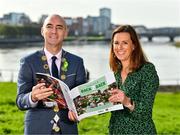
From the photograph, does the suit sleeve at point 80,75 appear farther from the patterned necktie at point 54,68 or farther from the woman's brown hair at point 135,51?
the woman's brown hair at point 135,51

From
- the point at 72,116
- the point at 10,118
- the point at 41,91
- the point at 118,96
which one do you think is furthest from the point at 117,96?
the point at 10,118

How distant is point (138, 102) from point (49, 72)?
775mm

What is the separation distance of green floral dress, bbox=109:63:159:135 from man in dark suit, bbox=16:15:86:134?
1.20ft

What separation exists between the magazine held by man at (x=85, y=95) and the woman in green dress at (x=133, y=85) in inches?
5.9

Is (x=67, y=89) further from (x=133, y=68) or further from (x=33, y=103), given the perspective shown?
(x=133, y=68)

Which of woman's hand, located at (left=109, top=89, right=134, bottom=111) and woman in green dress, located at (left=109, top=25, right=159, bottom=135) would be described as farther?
woman in green dress, located at (left=109, top=25, right=159, bottom=135)

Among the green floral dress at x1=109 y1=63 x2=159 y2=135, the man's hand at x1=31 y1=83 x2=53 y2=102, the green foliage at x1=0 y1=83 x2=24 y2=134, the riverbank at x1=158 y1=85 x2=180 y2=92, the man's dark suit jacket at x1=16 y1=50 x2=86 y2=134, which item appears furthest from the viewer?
the riverbank at x1=158 y1=85 x2=180 y2=92

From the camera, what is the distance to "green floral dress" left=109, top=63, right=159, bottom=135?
10.9 ft

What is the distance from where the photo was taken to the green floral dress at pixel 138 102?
3.32 meters

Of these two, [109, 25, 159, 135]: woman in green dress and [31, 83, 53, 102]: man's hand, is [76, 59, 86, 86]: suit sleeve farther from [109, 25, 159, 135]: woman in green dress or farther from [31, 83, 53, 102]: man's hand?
[31, 83, 53, 102]: man's hand

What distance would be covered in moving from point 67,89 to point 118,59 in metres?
0.64

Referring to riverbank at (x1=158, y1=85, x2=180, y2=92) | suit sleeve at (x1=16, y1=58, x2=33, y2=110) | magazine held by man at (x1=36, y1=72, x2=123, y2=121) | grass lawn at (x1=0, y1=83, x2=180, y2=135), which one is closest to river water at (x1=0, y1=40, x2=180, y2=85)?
riverbank at (x1=158, y1=85, x2=180, y2=92)

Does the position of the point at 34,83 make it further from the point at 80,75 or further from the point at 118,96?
the point at 118,96

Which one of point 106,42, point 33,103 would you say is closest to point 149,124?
point 33,103
